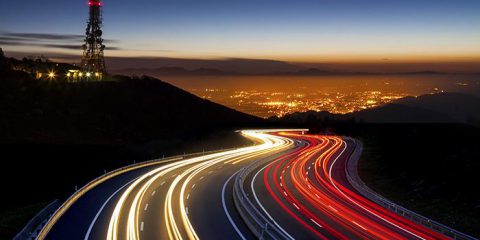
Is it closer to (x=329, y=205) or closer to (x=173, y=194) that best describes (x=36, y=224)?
(x=173, y=194)

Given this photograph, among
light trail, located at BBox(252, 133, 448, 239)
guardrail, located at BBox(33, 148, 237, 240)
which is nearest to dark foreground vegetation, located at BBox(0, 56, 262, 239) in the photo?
guardrail, located at BBox(33, 148, 237, 240)

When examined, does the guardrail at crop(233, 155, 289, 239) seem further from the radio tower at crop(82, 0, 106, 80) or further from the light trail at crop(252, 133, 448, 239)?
the radio tower at crop(82, 0, 106, 80)

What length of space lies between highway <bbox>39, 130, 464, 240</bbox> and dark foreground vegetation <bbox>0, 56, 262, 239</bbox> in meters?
6.81

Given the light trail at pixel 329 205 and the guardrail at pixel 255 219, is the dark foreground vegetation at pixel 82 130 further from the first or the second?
the light trail at pixel 329 205

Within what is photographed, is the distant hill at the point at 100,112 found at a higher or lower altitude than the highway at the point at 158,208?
lower

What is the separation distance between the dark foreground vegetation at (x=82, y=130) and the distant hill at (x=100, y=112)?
8.4 inches

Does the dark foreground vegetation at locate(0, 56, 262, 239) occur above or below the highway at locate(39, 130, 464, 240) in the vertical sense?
below

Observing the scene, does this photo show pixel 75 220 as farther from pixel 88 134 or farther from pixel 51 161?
pixel 88 134

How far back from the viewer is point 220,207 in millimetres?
39250

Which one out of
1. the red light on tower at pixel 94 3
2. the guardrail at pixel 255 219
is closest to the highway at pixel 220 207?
the guardrail at pixel 255 219

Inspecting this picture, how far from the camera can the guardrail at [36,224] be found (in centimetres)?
2805

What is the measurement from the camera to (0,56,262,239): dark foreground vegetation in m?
64.9

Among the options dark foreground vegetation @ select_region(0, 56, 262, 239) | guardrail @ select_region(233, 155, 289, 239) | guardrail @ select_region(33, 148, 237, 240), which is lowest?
dark foreground vegetation @ select_region(0, 56, 262, 239)

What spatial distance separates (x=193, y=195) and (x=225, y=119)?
116065mm
